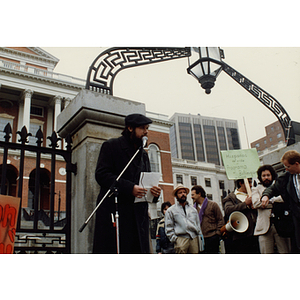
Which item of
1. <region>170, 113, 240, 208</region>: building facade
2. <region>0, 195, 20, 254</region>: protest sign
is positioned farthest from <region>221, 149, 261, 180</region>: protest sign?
<region>170, 113, 240, 208</region>: building facade

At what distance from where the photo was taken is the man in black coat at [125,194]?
9.43ft

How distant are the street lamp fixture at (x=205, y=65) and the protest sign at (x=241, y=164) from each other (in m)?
1.17

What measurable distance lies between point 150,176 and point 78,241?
1139 mm

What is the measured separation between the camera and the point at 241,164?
5.08 metres

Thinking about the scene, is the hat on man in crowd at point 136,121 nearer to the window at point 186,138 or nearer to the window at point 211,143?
the window at point 211,143

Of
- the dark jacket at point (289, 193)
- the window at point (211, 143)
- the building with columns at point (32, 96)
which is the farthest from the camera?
the window at point (211, 143)

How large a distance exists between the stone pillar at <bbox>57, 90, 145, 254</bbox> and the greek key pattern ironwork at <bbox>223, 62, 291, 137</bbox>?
3513mm

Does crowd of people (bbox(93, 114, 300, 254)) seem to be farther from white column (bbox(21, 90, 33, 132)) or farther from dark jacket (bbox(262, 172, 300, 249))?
white column (bbox(21, 90, 33, 132))

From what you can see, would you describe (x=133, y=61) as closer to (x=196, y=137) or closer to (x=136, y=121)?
(x=136, y=121)

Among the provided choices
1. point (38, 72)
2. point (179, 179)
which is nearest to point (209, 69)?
point (38, 72)

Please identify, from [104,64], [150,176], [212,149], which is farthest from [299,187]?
[212,149]

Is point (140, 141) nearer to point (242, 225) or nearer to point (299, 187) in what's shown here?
point (299, 187)

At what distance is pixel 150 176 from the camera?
2840 mm

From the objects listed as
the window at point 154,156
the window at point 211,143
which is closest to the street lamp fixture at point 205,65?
the window at point 154,156
